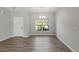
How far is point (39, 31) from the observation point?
326 centimetres

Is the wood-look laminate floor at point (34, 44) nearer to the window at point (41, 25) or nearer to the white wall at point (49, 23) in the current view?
the white wall at point (49, 23)

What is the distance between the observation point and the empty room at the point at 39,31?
2972 mm

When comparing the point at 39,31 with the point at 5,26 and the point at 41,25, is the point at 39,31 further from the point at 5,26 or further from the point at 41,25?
the point at 5,26

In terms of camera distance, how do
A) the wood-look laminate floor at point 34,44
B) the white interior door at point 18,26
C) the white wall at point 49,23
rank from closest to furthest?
1. the wood-look laminate floor at point 34,44
2. the white interior door at point 18,26
3. the white wall at point 49,23

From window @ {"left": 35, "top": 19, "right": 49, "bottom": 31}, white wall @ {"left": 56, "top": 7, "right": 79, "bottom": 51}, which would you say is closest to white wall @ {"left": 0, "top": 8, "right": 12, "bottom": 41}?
window @ {"left": 35, "top": 19, "right": 49, "bottom": 31}

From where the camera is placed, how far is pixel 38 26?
Answer: 3215 mm

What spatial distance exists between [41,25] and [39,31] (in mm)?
222

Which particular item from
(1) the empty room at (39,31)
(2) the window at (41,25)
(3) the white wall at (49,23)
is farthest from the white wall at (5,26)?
(2) the window at (41,25)

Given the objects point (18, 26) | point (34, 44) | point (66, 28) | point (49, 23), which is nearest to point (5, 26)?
point (18, 26)

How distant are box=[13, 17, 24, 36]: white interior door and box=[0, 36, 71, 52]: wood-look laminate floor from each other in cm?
16
